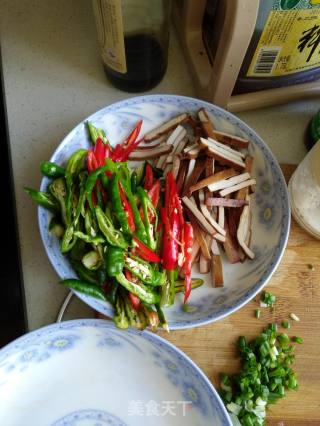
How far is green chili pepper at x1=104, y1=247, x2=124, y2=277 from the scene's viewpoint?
0.61 metres

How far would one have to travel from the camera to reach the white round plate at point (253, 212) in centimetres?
67

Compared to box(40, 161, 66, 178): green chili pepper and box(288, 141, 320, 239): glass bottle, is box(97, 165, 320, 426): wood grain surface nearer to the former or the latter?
box(288, 141, 320, 239): glass bottle

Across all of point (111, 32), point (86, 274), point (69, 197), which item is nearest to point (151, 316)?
point (86, 274)

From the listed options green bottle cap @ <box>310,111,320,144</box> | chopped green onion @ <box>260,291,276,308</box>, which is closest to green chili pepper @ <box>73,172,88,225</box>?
chopped green onion @ <box>260,291,276,308</box>

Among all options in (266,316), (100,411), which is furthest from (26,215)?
(266,316)

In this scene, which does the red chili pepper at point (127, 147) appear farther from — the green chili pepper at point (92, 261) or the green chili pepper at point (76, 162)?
the green chili pepper at point (92, 261)

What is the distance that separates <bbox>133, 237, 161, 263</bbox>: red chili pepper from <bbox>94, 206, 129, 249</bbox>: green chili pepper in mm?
17

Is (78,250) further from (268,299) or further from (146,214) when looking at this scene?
(268,299)

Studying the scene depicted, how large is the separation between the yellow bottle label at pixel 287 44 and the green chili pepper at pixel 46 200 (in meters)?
0.42

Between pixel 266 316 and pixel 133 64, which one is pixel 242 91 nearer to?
pixel 133 64

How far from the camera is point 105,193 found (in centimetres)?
68

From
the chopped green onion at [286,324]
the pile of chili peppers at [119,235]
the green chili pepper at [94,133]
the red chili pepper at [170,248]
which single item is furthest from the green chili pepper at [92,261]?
the chopped green onion at [286,324]

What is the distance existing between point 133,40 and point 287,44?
0.28 m

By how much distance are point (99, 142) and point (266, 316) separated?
411mm
